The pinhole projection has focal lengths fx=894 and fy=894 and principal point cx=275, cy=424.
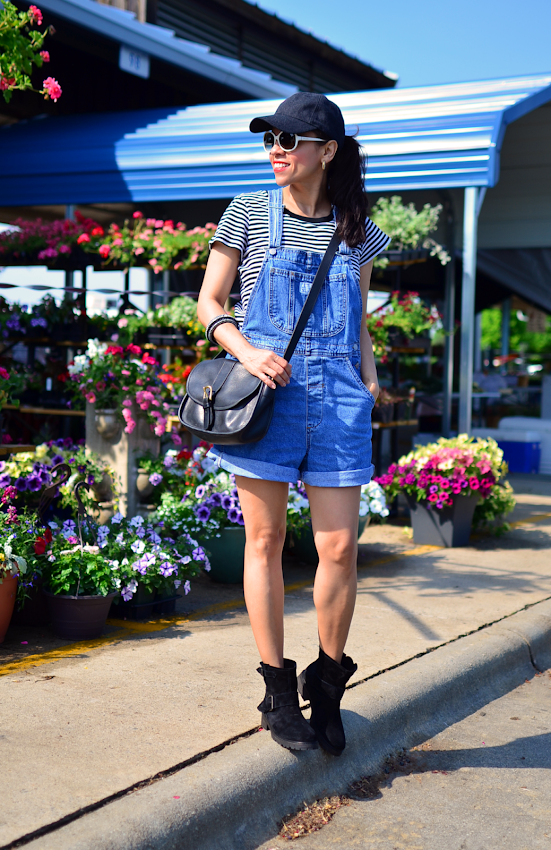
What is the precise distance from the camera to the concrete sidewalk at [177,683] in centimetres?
243

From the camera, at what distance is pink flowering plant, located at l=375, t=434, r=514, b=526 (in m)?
6.27

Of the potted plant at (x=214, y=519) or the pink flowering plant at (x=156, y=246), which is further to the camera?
the pink flowering plant at (x=156, y=246)

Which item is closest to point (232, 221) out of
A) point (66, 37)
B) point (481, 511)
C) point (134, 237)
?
point (481, 511)

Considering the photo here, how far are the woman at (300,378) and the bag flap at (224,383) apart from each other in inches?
2.4

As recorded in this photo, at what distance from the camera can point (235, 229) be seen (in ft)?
8.72

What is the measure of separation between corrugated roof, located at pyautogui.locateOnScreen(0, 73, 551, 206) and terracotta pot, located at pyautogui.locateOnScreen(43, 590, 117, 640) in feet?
17.2

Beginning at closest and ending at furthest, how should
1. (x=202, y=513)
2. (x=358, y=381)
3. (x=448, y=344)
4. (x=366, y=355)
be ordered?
(x=358, y=381) < (x=366, y=355) < (x=202, y=513) < (x=448, y=344)

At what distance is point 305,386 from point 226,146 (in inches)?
272

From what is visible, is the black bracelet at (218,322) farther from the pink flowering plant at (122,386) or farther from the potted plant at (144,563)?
the pink flowering plant at (122,386)

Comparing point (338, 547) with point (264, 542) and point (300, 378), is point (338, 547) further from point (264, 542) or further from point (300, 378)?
point (300, 378)

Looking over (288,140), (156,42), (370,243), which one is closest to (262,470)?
(370,243)

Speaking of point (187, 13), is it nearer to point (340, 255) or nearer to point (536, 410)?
point (536, 410)

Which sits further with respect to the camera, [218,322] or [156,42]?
[156,42]

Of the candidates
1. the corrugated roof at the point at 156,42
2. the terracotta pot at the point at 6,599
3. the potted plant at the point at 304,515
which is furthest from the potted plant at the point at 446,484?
the corrugated roof at the point at 156,42
